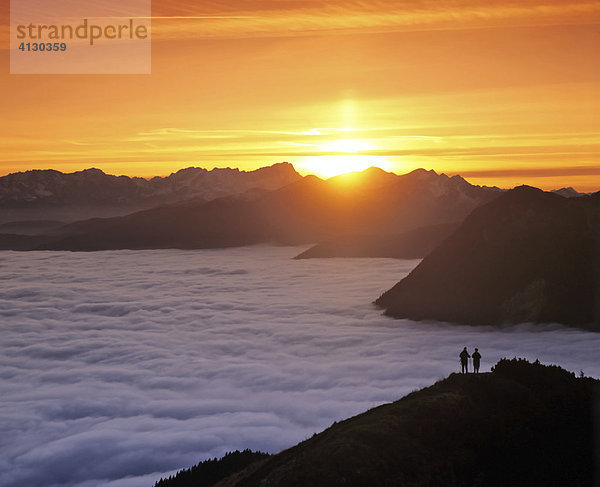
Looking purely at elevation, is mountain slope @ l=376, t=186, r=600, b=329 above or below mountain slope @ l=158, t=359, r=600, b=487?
above

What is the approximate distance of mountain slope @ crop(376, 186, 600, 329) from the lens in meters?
125

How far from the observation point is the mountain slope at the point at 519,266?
12469cm

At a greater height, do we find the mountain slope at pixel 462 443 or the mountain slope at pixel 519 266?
the mountain slope at pixel 519 266

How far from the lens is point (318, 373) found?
115125mm

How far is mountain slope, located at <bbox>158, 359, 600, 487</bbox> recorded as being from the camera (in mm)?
27922

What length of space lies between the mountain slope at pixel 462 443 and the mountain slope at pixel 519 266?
94.7 m

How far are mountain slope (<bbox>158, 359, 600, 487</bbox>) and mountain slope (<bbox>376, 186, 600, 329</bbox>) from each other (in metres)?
94.7

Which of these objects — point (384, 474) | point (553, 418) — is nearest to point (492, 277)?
point (553, 418)

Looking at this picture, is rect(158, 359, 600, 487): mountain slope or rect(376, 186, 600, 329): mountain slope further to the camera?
rect(376, 186, 600, 329): mountain slope

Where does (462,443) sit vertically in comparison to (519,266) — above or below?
below

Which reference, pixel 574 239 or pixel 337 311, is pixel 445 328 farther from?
pixel 337 311

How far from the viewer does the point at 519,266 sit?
12794 cm

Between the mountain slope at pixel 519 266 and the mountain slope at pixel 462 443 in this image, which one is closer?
the mountain slope at pixel 462 443

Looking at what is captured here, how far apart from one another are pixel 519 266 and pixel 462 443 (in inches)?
4125
